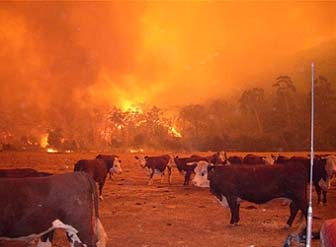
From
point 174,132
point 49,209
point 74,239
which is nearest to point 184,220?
point 74,239

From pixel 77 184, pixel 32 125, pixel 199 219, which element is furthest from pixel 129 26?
pixel 77 184

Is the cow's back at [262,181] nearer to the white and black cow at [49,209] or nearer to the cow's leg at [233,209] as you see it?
the cow's leg at [233,209]

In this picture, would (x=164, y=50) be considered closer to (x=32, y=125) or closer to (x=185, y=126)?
(x=185, y=126)

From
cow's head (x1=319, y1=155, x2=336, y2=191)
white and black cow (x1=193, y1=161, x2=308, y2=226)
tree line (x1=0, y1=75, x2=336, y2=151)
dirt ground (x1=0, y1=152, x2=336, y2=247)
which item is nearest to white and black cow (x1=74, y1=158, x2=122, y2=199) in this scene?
dirt ground (x1=0, y1=152, x2=336, y2=247)

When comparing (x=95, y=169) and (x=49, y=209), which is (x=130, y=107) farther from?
(x=49, y=209)

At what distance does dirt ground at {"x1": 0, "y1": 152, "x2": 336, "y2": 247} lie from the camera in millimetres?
9508

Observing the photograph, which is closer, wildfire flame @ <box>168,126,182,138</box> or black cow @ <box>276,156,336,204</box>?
black cow @ <box>276,156,336,204</box>

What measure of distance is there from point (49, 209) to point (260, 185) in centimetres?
582

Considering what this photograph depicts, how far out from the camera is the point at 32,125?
4641 centimetres

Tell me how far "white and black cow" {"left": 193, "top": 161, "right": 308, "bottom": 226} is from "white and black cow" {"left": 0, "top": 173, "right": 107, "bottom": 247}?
15.7 ft

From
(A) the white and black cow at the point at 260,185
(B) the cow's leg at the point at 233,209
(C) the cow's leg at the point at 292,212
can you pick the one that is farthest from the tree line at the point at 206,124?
(B) the cow's leg at the point at 233,209

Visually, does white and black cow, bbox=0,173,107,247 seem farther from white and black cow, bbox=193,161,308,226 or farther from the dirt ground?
white and black cow, bbox=193,161,308,226

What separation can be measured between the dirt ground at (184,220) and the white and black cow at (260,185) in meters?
0.55

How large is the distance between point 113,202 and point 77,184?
8.08 m
